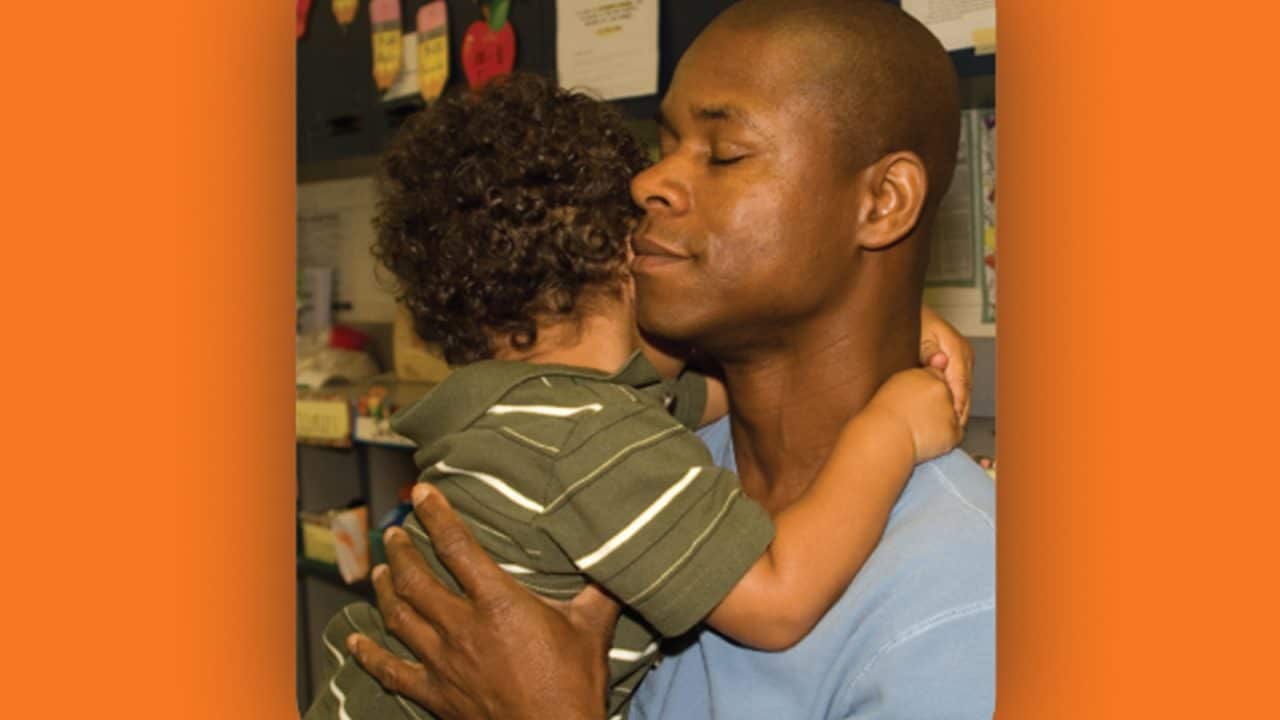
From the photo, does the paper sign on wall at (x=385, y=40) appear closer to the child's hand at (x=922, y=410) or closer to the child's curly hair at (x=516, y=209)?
the child's curly hair at (x=516, y=209)

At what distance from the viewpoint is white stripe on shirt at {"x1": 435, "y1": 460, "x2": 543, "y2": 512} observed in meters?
0.89

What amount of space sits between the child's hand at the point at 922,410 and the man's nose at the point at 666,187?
10.3 inches

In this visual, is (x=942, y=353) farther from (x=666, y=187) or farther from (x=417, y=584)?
(x=417, y=584)

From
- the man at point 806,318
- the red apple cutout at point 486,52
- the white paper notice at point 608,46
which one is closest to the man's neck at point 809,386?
the man at point 806,318

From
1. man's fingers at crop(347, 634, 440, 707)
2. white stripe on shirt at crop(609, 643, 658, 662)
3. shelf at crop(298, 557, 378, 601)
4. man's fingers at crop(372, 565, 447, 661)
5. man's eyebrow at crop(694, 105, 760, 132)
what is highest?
man's eyebrow at crop(694, 105, 760, 132)

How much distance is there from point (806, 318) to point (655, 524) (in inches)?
9.7

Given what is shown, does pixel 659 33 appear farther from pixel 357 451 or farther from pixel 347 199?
pixel 357 451

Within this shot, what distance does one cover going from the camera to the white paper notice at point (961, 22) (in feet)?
2.83

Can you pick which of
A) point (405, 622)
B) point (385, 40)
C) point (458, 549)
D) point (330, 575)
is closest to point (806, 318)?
point (458, 549)

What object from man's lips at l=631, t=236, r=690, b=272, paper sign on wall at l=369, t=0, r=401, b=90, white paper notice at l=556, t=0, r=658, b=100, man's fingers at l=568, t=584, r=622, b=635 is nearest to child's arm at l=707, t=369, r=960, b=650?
man's fingers at l=568, t=584, r=622, b=635

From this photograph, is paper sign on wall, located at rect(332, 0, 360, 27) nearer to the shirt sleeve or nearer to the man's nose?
the man's nose

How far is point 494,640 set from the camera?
2.96ft
